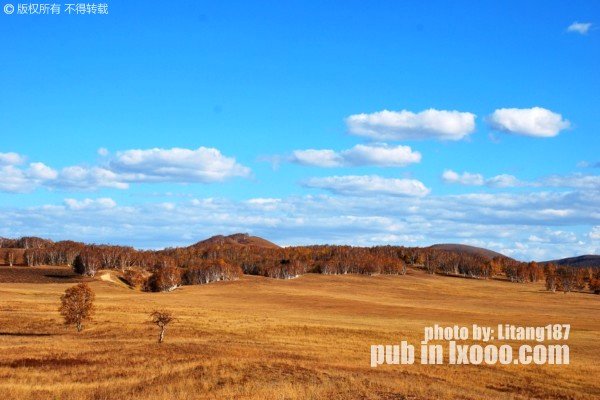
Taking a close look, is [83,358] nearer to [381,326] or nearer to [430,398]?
[430,398]

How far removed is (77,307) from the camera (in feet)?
198

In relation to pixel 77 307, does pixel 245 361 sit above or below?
below

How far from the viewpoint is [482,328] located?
7181 centimetres

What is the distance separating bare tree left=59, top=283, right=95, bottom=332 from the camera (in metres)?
60.2

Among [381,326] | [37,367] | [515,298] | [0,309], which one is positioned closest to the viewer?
[37,367]

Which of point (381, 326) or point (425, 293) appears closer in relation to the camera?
point (381, 326)

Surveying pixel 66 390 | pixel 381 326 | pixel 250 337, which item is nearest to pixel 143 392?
pixel 66 390

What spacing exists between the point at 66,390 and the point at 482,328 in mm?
56941

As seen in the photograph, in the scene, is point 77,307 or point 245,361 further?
point 77,307

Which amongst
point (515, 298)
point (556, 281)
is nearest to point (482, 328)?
→ point (515, 298)

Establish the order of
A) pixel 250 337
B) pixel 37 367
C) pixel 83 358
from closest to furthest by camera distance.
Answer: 1. pixel 37 367
2. pixel 83 358
3. pixel 250 337

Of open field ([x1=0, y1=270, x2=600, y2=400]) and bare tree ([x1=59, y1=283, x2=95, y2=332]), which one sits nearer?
open field ([x1=0, y1=270, x2=600, y2=400])

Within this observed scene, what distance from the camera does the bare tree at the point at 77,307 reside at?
60.2 meters

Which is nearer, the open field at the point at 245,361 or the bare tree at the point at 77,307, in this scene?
the open field at the point at 245,361
